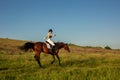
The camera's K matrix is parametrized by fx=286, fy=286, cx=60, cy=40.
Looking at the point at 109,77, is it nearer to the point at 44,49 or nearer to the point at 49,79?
the point at 49,79

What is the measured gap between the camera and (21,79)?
14.7 meters

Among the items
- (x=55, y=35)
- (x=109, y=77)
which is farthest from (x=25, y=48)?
(x=109, y=77)

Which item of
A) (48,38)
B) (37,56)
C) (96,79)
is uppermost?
(48,38)

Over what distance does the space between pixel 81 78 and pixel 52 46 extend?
10.7 meters

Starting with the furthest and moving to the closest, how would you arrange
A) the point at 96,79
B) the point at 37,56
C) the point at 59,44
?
the point at 59,44, the point at 37,56, the point at 96,79

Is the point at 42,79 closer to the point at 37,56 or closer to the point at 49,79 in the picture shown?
the point at 49,79

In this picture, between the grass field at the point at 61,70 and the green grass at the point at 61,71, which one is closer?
the green grass at the point at 61,71

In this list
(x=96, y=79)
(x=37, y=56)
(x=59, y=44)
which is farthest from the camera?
(x=59, y=44)

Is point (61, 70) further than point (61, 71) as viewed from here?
Yes

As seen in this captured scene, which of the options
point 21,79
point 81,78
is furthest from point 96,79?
point 21,79

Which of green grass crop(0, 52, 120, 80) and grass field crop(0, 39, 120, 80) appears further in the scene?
grass field crop(0, 39, 120, 80)

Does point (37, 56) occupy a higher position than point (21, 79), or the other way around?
point (37, 56)

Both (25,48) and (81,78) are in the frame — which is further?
(25,48)

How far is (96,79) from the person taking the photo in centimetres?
1424
